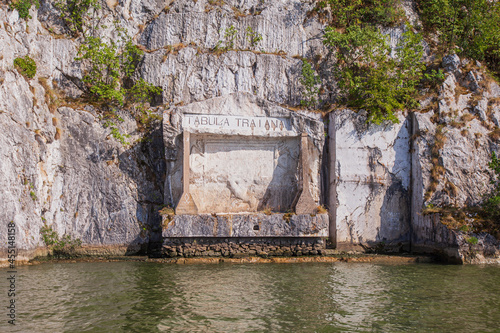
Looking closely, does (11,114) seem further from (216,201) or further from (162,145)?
(216,201)

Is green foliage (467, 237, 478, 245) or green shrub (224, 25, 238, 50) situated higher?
green shrub (224, 25, 238, 50)

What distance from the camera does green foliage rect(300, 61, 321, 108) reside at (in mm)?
17688

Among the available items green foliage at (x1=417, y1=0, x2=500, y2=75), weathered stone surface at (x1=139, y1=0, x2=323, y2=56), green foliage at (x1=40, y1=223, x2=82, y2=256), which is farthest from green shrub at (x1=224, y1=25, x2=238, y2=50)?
green foliage at (x1=40, y1=223, x2=82, y2=256)

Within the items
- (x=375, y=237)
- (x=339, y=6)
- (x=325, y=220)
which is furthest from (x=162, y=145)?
(x=339, y=6)

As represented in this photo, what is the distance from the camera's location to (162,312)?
8.10 metres

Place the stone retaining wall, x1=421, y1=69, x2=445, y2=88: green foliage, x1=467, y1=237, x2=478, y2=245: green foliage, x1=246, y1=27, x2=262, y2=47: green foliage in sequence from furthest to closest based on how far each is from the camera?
x1=246, y1=27, x2=262, y2=47: green foliage → x1=421, y1=69, x2=445, y2=88: green foliage → the stone retaining wall → x1=467, y1=237, x2=478, y2=245: green foliage

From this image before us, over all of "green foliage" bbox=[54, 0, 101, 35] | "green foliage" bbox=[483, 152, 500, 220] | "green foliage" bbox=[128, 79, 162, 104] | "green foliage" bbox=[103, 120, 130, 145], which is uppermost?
"green foliage" bbox=[54, 0, 101, 35]

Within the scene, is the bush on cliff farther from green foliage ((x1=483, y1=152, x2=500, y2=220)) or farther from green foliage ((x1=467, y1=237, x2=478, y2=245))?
green foliage ((x1=467, y1=237, x2=478, y2=245))

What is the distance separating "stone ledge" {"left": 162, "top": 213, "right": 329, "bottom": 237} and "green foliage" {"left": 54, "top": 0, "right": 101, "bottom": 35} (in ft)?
28.9

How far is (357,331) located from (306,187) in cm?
855

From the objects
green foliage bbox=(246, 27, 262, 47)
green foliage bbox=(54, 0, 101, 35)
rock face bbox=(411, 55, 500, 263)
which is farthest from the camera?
green foliage bbox=(246, 27, 262, 47)

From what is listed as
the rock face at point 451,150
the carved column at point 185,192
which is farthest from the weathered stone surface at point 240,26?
the rock face at point 451,150

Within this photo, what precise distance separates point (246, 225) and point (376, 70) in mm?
7742

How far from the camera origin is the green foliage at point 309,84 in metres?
17.7
